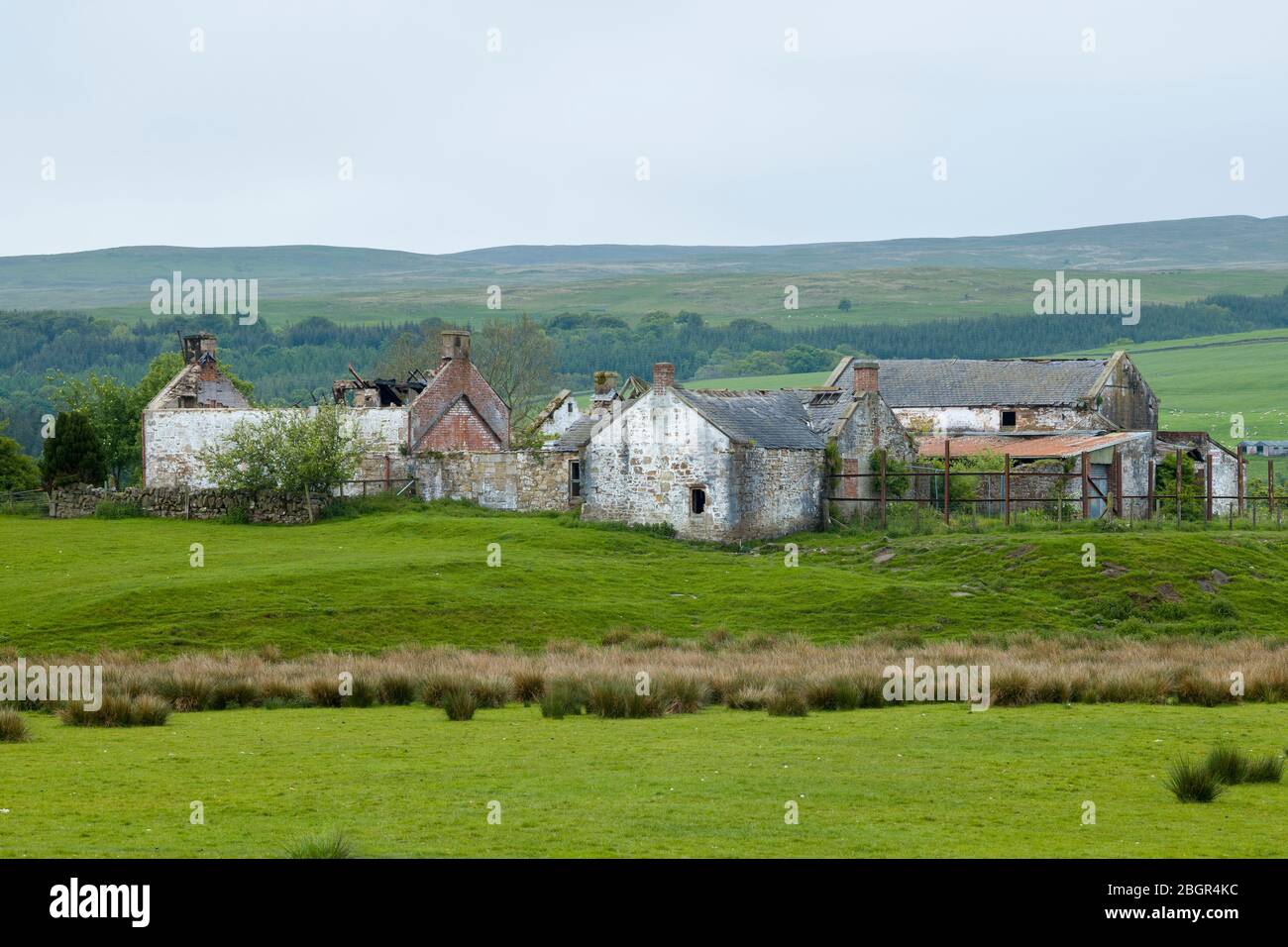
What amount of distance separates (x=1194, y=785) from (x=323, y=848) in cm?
956

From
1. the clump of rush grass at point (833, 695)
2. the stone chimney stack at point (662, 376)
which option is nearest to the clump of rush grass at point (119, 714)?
the clump of rush grass at point (833, 695)

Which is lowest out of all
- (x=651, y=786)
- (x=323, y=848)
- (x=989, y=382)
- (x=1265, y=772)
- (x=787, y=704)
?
(x=787, y=704)

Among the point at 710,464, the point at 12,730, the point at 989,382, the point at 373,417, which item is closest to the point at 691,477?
the point at 710,464

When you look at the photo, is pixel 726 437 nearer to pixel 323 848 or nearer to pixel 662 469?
pixel 662 469

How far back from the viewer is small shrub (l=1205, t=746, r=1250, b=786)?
19031mm

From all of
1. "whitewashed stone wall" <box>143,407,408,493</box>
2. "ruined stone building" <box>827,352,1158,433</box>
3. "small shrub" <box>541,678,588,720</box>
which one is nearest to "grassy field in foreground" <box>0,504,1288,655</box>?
"small shrub" <box>541,678,588,720</box>

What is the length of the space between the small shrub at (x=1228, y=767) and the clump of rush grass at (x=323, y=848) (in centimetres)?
988

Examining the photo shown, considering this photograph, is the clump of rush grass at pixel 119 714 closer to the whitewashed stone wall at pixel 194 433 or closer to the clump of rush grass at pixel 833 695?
the clump of rush grass at pixel 833 695

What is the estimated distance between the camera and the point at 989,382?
257ft

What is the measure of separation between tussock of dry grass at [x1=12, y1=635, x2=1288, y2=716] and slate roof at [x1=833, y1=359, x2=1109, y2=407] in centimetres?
4042

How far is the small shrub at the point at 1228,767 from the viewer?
1903cm

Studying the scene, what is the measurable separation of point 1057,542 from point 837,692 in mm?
22370
